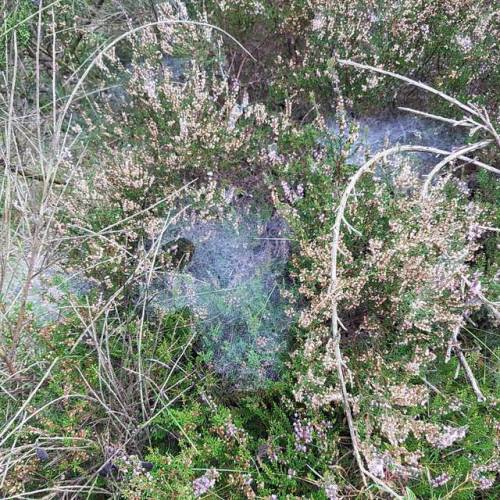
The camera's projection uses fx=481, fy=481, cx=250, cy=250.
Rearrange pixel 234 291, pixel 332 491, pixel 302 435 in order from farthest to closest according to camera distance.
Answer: pixel 234 291
pixel 302 435
pixel 332 491

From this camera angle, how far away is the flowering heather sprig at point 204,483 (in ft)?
5.31

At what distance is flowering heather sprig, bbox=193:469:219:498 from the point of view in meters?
1.62

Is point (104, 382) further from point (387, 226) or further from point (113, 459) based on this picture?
point (387, 226)

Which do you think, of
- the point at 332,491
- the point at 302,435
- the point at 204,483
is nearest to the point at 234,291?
the point at 302,435

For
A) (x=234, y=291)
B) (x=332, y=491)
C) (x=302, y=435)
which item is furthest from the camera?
(x=234, y=291)

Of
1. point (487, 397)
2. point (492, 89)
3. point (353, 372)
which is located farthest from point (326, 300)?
point (492, 89)

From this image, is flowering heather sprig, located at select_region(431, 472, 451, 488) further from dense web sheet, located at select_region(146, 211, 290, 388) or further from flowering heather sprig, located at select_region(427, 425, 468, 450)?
dense web sheet, located at select_region(146, 211, 290, 388)

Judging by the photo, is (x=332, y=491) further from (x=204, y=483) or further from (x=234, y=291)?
(x=234, y=291)

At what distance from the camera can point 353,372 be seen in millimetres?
1808

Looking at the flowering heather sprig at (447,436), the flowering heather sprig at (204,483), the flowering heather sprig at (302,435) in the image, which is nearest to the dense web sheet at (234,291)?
the flowering heather sprig at (302,435)

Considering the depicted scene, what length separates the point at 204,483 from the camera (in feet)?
5.39

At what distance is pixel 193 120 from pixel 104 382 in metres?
1.25

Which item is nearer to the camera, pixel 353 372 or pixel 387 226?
pixel 353 372

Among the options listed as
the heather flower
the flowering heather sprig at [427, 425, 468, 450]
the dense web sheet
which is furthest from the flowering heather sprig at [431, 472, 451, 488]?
the dense web sheet
